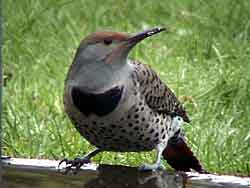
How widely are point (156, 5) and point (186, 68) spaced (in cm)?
183

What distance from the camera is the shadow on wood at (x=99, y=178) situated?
3.76m

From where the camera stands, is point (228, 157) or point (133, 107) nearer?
point (133, 107)

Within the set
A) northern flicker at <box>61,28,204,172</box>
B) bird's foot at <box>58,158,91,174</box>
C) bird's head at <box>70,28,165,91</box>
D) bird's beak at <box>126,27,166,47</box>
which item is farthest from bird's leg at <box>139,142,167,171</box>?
bird's beak at <box>126,27,166,47</box>

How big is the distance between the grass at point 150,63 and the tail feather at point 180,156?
1.19ft

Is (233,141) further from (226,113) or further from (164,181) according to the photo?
(164,181)

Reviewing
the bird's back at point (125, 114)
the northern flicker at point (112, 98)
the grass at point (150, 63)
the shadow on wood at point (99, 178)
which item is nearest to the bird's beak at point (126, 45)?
the northern flicker at point (112, 98)

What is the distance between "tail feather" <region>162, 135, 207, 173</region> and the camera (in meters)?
4.60

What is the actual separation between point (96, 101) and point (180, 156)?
84 centimetres

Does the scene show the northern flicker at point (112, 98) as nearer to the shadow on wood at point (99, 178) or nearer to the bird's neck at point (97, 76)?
the bird's neck at point (97, 76)

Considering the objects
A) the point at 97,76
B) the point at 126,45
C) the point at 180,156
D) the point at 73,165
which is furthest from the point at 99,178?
the point at 180,156

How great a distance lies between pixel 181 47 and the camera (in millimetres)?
7324

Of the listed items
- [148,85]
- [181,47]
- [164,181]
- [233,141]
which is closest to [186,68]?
[181,47]

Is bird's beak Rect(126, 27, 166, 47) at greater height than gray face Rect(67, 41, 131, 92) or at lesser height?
greater

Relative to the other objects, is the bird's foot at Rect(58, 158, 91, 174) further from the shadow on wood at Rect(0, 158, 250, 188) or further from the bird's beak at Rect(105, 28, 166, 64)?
the bird's beak at Rect(105, 28, 166, 64)
